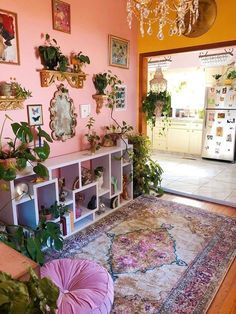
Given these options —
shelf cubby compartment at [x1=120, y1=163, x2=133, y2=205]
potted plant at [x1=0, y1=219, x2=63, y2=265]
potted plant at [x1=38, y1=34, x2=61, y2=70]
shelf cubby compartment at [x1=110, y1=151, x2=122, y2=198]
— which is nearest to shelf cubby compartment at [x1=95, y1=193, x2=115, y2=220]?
shelf cubby compartment at [x1=110, y1=151, x2=122, y2=198]

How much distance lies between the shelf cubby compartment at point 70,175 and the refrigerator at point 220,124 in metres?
3.98

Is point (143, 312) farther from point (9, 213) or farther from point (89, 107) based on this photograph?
point (89, 107)

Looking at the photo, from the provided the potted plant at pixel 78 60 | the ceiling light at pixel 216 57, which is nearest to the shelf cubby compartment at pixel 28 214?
the potted plant at pixel 78 60

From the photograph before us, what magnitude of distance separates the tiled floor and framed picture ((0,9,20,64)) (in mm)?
2692

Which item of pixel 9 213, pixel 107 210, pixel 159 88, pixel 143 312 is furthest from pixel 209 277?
pixel 159 88

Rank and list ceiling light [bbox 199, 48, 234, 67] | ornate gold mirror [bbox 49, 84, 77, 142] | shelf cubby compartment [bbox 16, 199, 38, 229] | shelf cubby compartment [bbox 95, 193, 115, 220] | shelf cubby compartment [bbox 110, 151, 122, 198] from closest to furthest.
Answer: shelf cubby compartment [bbox 16, 199, 38, 229], ornate gold mirror [bbox 49, 84, 77, 142], shelf cubby compartment [bbox 95, 193, 115, 220], shelf cubby compartment [bbox 110, 151, 122, 198], ceiling light [bbox 199, 48, 234, 67]

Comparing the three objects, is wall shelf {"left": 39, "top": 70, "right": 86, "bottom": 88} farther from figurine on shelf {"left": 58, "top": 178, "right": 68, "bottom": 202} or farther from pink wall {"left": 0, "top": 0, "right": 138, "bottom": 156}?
figurine on shelf {"left": 58, "top": 178, "right": 68, "bottom": 202}

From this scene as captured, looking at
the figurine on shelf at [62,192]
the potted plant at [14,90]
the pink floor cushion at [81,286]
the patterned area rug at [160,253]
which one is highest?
the potted plant at [14,90]

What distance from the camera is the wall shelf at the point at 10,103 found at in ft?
6.84

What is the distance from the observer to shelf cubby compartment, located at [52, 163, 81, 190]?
8.46 ft

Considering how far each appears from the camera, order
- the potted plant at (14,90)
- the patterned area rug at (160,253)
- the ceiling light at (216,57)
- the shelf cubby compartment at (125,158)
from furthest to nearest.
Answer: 1. the ceiling light at (216,57)
2. the shelf cubby compartment at (125,158)
3. the potted plant at (14,90)
4. the patterned area rug at (160,253)

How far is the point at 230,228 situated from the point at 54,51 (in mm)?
2505

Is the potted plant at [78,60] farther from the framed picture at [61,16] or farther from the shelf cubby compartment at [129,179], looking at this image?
the shelf cubby compartment at [129,179]

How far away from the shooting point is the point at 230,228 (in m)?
2.69
